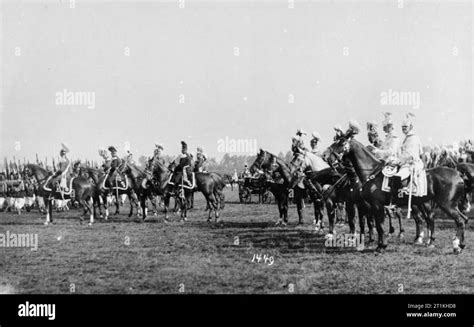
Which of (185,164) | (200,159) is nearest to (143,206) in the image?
(185,164)

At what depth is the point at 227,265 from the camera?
991 centimetres

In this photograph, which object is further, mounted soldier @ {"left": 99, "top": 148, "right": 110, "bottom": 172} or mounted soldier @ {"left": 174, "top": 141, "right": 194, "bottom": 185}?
mounted soldier @ {"left": 99, "top": 148, "right": 110, "bottom": 172}

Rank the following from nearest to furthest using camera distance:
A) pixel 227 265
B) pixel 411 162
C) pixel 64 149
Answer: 1. pixel 227 265
2. pixel 411 162
3. pixel 64 149

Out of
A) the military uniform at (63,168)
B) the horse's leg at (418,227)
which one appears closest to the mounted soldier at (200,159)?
the military uniform at (63,168)

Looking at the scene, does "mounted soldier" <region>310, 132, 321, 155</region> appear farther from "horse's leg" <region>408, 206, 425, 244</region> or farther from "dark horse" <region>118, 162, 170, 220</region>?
"dark horse" <region>118, 162, 170, 220</region>

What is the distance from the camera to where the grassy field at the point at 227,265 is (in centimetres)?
863

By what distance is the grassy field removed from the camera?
8633 mm

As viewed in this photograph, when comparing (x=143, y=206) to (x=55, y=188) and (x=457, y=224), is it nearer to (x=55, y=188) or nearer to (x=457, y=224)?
(x=55, y=188)

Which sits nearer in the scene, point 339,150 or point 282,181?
point 339,150

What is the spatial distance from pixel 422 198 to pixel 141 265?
6.66 m

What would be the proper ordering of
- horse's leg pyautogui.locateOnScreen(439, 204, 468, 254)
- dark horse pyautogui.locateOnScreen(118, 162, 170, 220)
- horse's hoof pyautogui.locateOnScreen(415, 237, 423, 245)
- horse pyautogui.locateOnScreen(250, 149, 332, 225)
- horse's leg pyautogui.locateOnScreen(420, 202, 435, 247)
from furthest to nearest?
dark horse pyautogui.locateOnScreen(118, 162, 170, 220) < horse pyautogui.locateOnScreen(250, 149, 332, 225) < horse's hoof pyautogui.locateOnScreen(415, 237, 423, 245) < horse's leg pyautogui.locateOnScreen(420, 202, 435, 247) < horse's leg pyautogui.locateOnScreen(439, 204, 468, 254)

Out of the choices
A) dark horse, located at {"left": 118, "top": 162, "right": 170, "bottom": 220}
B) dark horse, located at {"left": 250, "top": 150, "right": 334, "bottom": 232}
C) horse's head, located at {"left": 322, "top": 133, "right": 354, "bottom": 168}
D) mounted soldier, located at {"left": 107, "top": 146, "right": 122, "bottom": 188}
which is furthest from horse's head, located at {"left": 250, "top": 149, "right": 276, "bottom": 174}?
mounted soldier, located at {"left": 107, "top": 146, "right": 122, "bottom": 188}

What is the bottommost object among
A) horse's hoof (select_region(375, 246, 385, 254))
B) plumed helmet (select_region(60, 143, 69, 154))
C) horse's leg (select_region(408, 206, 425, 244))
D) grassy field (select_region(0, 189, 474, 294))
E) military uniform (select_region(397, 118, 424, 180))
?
grassy field (select_region(0, 189, 474, 294))

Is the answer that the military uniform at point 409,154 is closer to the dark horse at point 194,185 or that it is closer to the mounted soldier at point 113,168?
the dark horse at point 194,185
